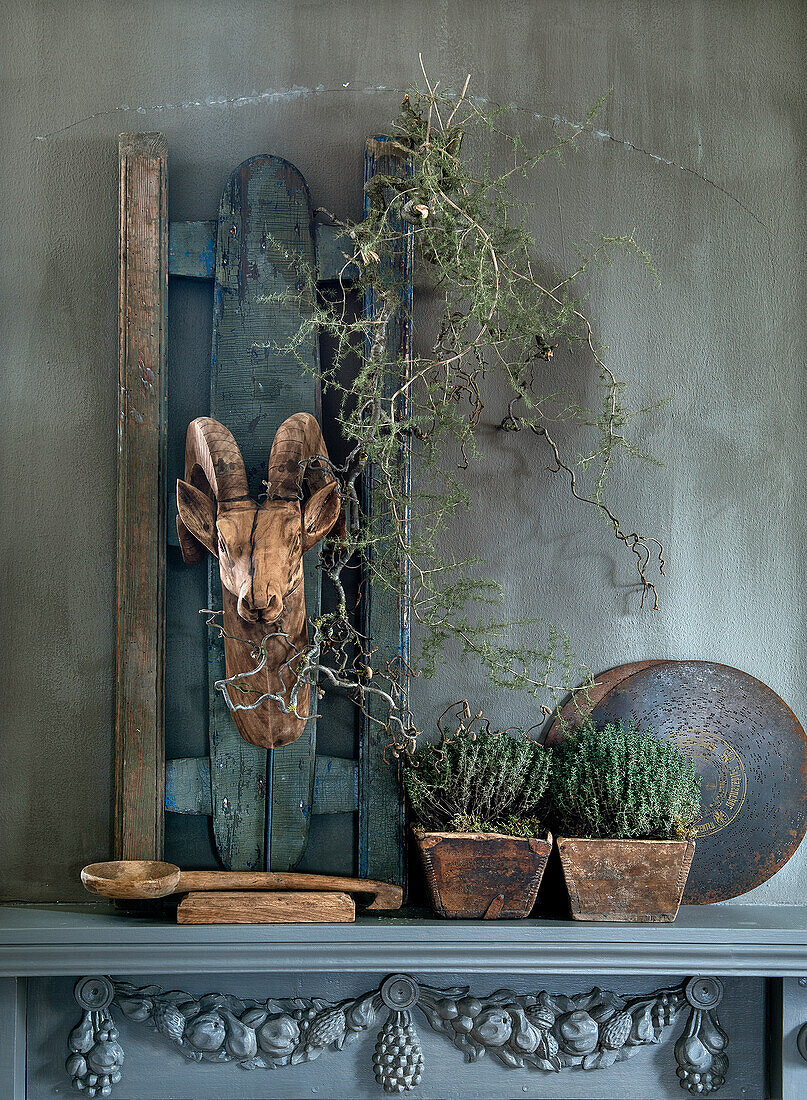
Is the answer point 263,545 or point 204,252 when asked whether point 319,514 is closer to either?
point 263,545

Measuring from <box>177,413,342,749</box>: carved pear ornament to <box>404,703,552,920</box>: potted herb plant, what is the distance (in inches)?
13.4

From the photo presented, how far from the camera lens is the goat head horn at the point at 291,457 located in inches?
74.9

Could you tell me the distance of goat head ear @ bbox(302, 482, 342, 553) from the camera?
1.85 meters

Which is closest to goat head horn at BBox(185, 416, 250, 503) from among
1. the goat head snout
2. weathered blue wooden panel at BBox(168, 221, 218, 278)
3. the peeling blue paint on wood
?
the goat head snout

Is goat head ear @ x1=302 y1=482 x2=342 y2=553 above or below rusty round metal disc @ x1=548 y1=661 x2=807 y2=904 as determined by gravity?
above

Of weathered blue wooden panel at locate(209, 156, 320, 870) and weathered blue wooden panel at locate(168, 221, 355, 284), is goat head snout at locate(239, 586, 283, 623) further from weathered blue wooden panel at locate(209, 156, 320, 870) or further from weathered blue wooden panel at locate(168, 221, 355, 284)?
weathered blue wooden panel at locate(168, 221, 355, 284)

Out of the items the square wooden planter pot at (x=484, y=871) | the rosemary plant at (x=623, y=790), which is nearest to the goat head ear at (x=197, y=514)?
the square wooden planter pot at (x=484, y=871)

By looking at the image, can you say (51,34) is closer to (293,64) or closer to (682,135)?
(293,64)

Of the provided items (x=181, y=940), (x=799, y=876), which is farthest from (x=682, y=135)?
(x=181, y=940)

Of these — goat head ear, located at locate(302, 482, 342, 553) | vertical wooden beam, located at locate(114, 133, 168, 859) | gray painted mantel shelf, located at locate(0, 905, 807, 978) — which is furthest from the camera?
vertical wooden beam, located at locate(114, 133, 168, 859)

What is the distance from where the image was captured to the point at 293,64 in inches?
83.1

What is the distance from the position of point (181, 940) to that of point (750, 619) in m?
1.54

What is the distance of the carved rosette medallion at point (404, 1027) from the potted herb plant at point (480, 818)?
0.24 meters

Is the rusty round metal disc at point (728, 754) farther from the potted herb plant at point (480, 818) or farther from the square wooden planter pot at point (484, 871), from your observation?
the square wooden planter pot at point (484, 871)
